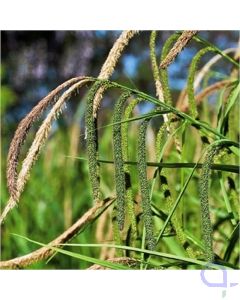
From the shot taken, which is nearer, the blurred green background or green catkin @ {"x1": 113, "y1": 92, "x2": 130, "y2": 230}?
green catkin @ {"x1": 113, "y1": 92, "x2": 130, "y2": 230}

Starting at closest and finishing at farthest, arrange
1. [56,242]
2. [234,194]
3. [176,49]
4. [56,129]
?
1. [176,49]
2. [56,242]
3. [234,194]
4. [56,129]

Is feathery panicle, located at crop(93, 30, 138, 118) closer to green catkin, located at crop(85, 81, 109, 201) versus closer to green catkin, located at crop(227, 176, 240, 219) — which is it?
green catkin, located at crop(85, 81, 109, 201)

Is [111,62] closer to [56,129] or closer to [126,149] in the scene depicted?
[126,149]

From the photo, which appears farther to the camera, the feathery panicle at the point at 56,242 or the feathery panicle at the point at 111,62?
the feathery panicle at the point at 56,242

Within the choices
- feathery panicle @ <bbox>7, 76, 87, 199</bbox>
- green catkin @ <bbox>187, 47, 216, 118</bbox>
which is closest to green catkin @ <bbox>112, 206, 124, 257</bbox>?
green catkin @ <bbox>187, 47, 216, 118</bbox>

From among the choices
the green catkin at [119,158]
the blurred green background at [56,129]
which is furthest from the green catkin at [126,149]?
the blurred green background at [56,129]

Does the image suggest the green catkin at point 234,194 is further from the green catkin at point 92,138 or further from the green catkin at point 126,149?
the green catkin at point 92,138

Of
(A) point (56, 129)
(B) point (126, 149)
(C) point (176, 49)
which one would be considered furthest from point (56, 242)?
(A) point (56, 129)

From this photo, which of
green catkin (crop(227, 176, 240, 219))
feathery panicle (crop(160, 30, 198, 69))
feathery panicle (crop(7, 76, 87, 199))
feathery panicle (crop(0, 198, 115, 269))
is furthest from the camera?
Answer: green catkin (crop(227, 176, 240, 219))

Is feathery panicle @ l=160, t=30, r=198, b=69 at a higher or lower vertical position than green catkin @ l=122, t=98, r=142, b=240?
higher
